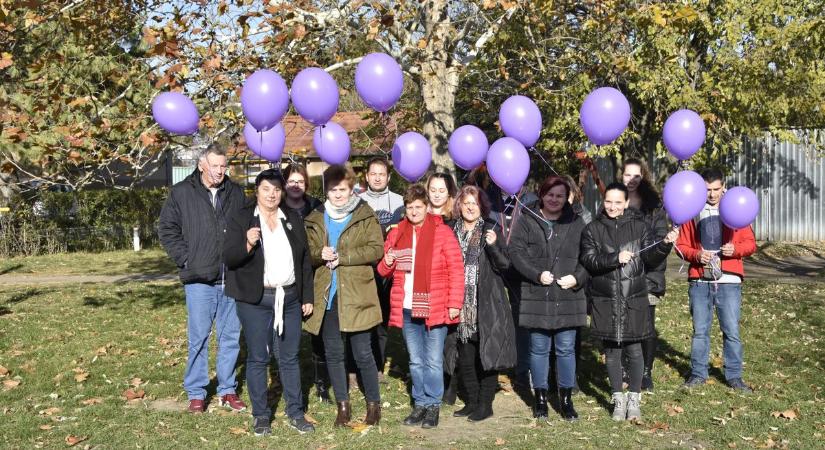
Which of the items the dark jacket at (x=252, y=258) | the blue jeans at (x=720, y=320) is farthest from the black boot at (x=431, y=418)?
the blue jeans at (x=720, y=320)

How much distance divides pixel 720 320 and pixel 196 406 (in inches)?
170

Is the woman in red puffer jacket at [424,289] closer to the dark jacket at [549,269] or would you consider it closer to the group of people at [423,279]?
the group of people at [423,279]

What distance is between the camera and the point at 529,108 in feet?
20.3

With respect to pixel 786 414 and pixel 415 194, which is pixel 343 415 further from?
pixel 786 414

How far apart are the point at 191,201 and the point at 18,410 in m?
2.20

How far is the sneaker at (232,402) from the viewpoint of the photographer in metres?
6.12

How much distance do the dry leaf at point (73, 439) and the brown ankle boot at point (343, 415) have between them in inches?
69.5

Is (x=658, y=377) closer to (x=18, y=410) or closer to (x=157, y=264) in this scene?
(x=18, y=410)

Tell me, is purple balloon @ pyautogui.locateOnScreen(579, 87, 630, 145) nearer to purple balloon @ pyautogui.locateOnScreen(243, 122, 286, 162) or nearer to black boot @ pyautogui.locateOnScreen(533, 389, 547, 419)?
black boot @ pyautogui.locateOnScreen(533, 389, 547, 419)

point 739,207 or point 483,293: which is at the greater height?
point 739,207

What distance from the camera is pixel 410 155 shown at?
21.1 feet

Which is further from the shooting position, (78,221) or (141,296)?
(78,221)

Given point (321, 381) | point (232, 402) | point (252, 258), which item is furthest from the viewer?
point (321, 381)

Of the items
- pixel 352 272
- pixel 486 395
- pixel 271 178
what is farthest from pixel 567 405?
pixel 271 178
